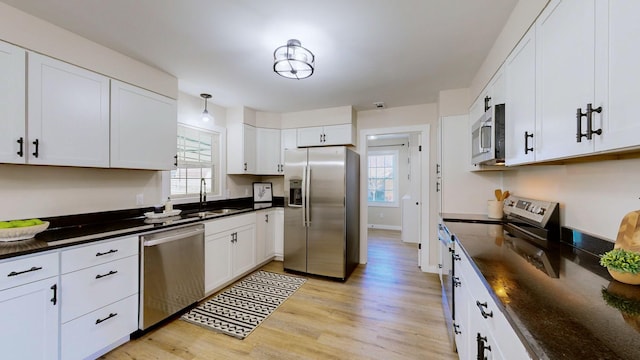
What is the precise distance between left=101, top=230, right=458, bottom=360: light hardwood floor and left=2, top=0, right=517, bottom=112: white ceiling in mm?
2462

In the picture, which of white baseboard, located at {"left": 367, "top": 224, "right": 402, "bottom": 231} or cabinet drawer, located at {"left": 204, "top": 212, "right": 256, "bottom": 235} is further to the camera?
white baseboard, located at {"left": 367, "top": 224, "right": 402, "bottom": 231}

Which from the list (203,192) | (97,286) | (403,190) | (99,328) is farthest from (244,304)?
(403,190)

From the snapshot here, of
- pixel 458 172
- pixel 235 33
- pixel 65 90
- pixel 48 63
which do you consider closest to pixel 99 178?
pixel 65 90

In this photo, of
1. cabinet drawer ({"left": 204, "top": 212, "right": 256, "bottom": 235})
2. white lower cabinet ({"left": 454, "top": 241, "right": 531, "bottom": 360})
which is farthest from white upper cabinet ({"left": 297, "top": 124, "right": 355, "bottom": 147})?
white lower cabinet ({"left": 454, "top": 241, "right": 531, "bottom": 360})

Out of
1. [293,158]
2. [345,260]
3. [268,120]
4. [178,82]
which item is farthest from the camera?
[268,120]

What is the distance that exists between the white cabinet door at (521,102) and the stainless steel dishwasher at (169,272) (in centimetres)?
278

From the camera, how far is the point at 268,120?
4133 mm

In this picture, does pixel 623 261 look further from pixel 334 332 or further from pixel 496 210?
pixel 334 332

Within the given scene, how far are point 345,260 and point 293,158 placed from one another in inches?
62.0

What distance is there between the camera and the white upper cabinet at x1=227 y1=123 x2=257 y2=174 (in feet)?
12.4

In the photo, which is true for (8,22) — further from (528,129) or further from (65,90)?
(528,129)

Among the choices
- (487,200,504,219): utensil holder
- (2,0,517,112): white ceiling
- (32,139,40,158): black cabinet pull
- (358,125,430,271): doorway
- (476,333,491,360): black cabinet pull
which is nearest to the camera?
(476,333,491,360): black cabinet pull

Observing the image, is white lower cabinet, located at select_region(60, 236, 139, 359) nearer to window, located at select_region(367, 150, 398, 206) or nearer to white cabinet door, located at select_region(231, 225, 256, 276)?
white cabinet door, located at select_region(231, 225, 256, 276)

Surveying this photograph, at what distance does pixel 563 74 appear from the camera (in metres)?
1.09
